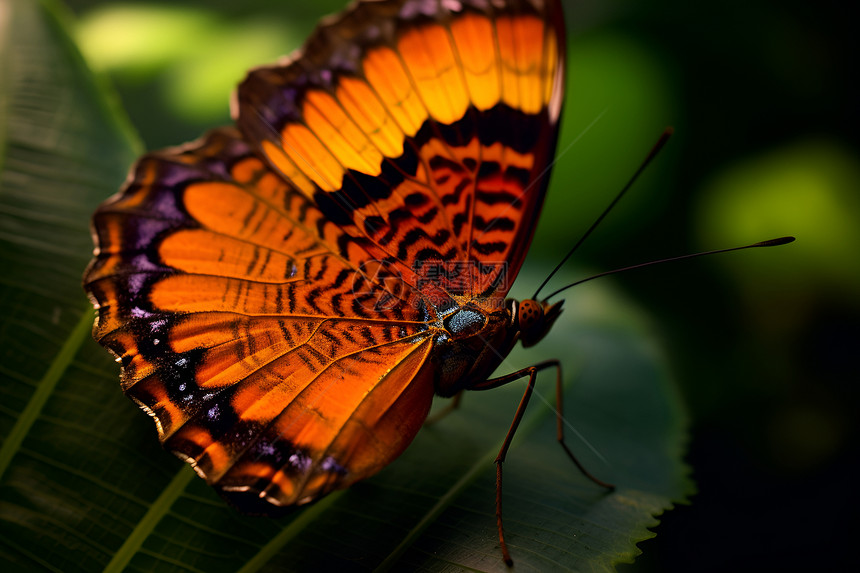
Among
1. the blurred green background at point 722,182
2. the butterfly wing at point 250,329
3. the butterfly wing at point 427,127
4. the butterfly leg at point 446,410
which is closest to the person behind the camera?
the butterfly wing at point 250,329

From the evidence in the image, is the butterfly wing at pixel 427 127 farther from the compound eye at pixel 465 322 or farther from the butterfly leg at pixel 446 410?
the butterfly leg at pixel 446 410

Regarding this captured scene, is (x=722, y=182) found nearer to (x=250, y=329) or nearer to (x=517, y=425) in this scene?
(x=517, y=425)

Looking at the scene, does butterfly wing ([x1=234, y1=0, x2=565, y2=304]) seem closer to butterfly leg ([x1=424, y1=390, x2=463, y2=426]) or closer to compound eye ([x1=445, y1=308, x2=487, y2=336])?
compound eye ([x1=445, y1=308, x2=487, y2=336])

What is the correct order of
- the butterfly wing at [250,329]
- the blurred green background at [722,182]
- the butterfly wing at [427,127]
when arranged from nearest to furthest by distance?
the butterfly wing at [250,329] < the butterfly wing at [427,127] < the blurred green background at [722,182]

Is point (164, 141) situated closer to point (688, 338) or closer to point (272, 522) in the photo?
point (272, 522)

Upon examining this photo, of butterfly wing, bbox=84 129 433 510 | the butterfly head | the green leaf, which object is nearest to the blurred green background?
the green leaf

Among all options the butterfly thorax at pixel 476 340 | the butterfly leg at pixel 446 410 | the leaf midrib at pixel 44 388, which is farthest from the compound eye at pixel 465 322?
the leaf midrib at pixel 44 388

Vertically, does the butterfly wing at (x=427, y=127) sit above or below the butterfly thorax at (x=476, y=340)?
above
